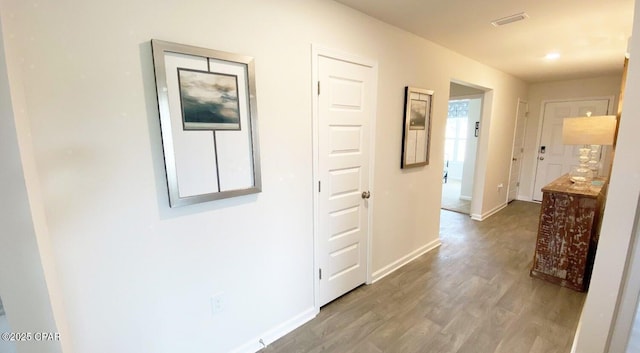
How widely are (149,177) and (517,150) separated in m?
6.13

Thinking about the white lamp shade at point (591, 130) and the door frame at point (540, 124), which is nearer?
the white lamp shade at point (591, 130)

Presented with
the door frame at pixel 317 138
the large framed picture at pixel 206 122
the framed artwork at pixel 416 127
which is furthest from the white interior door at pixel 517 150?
the large framed picture at pixel 206 122

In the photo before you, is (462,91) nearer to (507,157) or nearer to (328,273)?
(507,157)

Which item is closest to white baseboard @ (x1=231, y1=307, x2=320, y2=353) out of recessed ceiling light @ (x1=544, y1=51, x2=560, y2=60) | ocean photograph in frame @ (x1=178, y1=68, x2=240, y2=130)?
ocean photograph in frame @ (x1=178, y1=68, x2=240, y2=130)

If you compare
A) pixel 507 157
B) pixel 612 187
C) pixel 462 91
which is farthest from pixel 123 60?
pixel 507 157

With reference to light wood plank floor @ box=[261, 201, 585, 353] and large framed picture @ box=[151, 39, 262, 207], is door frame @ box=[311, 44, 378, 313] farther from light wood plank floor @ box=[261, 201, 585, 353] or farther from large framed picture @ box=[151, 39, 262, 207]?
large framed picture @ box=[151, 39, 262, 207]

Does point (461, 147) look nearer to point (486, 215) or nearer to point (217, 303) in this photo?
point (486, 215)

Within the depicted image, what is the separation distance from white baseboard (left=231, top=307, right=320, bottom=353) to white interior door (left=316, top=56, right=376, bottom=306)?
0.16 metres

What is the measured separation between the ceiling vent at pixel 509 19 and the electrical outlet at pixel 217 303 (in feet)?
9.70

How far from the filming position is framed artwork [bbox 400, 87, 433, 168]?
261 centimetres

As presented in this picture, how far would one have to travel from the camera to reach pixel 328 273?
7.30ft

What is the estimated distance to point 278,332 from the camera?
193 cm

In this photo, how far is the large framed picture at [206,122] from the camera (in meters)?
1.28

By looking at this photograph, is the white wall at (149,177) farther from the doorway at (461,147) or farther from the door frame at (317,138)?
the doorway at (461,147)
